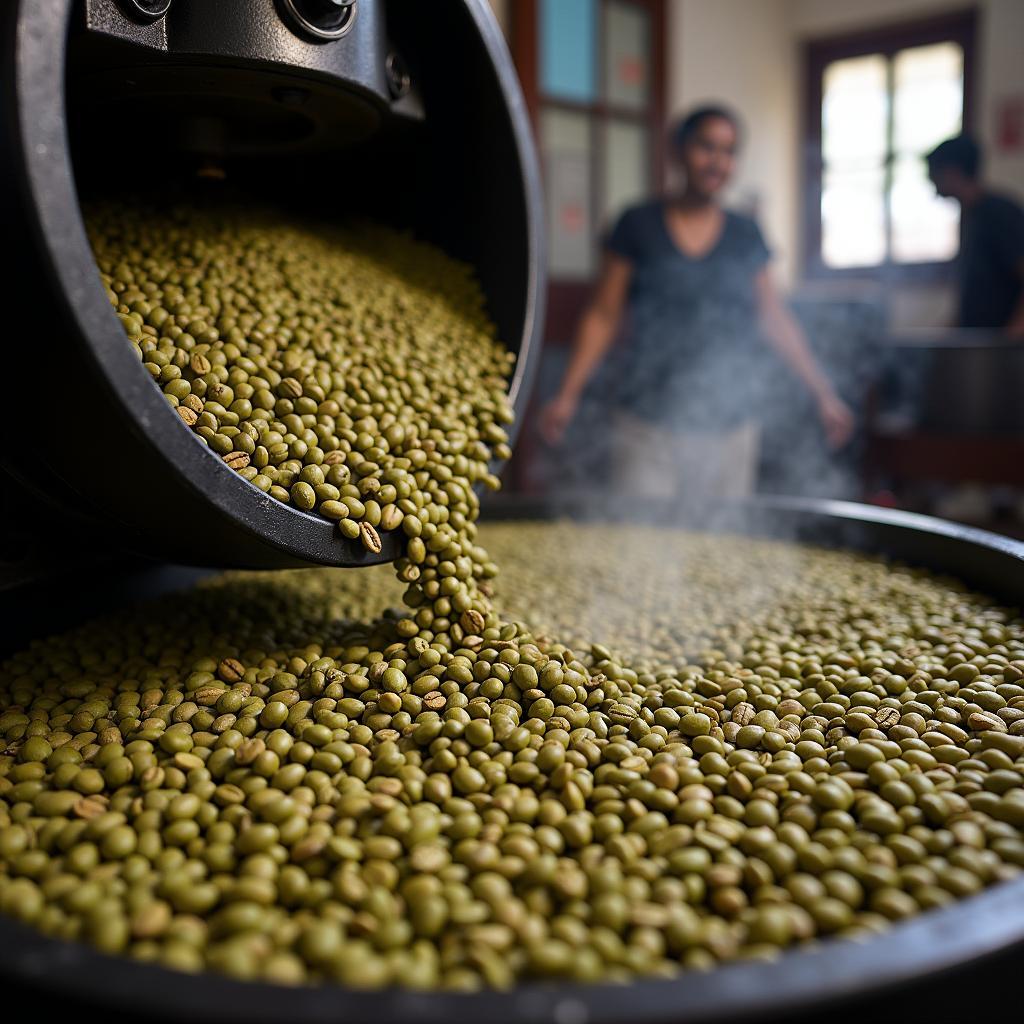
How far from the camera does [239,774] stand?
89cm

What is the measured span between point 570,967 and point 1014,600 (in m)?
1.01

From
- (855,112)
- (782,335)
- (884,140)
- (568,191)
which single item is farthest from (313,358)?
(855,112)

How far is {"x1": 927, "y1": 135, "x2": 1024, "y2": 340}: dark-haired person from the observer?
3.69 meters

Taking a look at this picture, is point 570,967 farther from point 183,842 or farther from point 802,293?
point 802,293

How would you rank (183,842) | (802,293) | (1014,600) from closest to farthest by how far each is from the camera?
(183,842), (1014,600), (802,293)

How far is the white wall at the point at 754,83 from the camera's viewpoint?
17.0ft

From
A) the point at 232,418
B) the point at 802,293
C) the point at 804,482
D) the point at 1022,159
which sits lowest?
the point at 804,482

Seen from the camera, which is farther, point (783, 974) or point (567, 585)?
point (567, 585)

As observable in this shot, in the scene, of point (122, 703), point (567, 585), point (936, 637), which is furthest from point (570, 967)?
point (567, 585)

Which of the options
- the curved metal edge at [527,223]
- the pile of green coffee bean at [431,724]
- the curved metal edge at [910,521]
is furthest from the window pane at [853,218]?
the curved metal edge at [527,223]

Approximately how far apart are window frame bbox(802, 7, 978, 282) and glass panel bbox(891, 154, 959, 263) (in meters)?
0.06

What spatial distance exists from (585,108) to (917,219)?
8.46 ft

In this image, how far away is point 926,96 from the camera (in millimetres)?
5625

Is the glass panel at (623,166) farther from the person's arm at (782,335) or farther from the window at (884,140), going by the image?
the window at (884,140)
